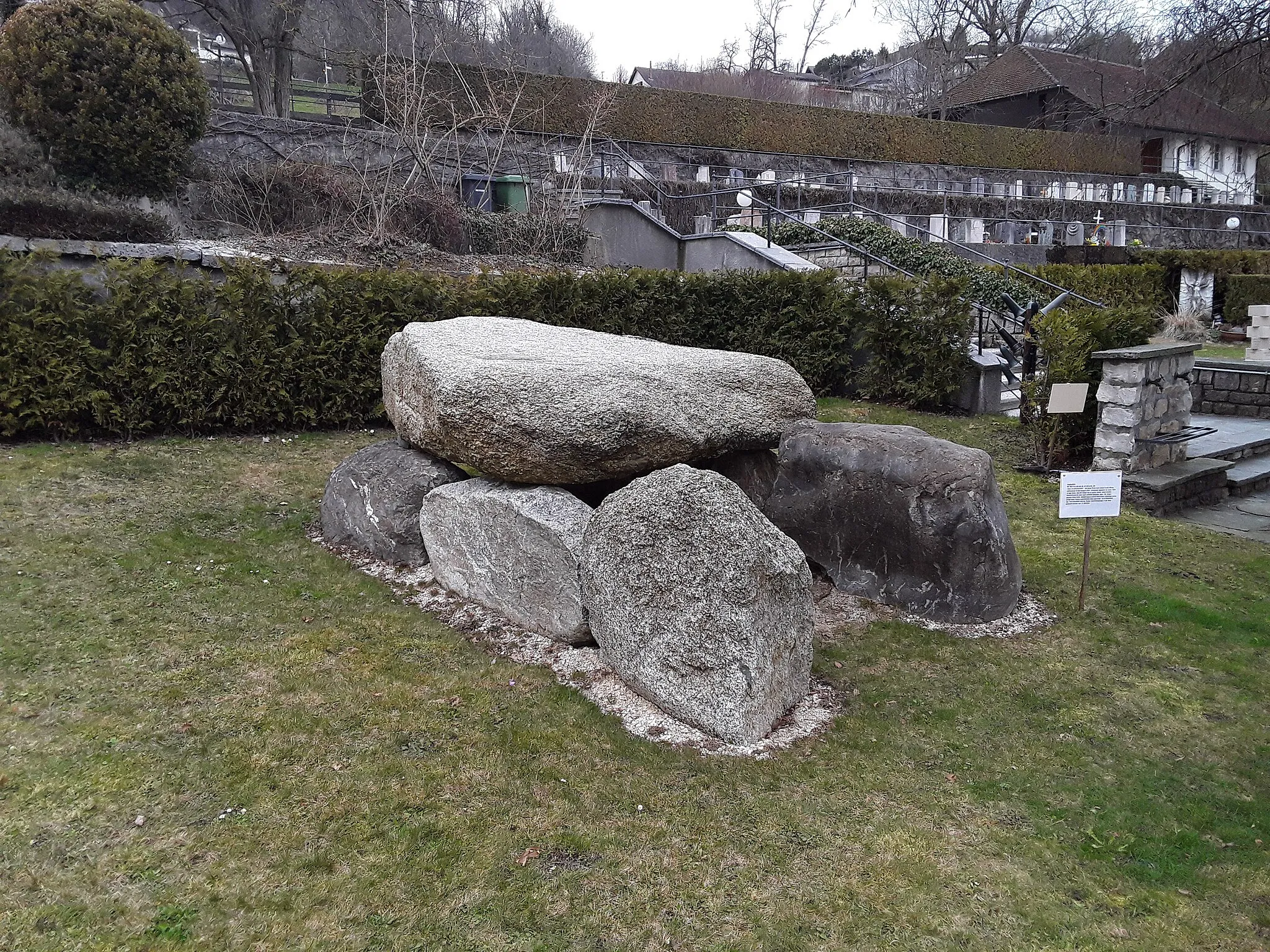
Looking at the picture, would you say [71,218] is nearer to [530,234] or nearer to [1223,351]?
[530,234]

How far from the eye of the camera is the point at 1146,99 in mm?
11609

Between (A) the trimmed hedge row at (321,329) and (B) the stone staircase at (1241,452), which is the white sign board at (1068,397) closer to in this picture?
(B) the stone staircase at (1241,452)

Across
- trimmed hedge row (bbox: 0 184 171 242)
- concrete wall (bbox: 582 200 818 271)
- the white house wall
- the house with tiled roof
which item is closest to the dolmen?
trimmed hedge row (bbox: 0 184 171 242)

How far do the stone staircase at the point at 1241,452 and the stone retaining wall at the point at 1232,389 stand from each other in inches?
30.2

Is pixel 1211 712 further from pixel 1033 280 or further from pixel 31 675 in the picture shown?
pixel 1033 280

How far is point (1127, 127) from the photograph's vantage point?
32750mm

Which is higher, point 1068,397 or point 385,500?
point 1068,397

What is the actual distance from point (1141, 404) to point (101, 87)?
1152 centimetres

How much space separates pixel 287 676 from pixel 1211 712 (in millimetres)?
4501

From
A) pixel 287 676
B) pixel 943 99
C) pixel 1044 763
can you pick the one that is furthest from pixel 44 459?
pixel 943 99

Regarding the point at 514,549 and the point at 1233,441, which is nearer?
the point at 514,549

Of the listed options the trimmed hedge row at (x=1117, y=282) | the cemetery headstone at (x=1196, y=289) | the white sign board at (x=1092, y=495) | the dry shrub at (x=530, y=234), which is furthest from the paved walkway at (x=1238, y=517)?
the cemetery headstone at (x=1196, y=289)

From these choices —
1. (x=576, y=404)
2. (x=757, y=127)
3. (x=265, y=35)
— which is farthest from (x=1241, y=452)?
(x=265, y=35)

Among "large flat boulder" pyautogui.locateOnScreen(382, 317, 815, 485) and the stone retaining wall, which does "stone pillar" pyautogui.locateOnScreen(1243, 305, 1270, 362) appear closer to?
the stone retaining wall
